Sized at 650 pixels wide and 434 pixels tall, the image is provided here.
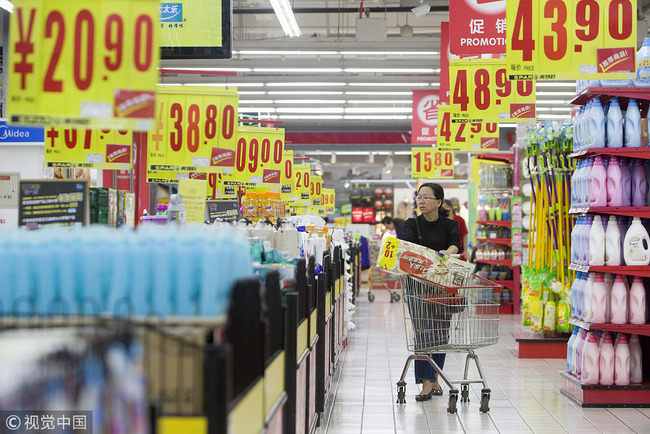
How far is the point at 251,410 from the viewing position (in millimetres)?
2354

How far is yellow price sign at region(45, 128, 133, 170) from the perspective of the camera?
6.77 meters

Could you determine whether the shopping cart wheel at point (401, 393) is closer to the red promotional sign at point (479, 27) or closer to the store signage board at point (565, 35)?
the store signage board at point (565, 35)

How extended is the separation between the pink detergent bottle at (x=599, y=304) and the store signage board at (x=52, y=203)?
3873 mm

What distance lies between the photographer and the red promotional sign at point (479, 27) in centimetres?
774

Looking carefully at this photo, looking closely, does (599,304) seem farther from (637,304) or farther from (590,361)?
(590,361)

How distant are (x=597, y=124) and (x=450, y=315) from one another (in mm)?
1841

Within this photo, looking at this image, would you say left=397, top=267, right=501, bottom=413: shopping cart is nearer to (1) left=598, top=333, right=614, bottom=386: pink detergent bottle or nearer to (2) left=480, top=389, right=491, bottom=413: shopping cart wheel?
(2) left=480, top=389, right=491, bottom=413: shopping cart wheel

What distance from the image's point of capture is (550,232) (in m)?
7.86

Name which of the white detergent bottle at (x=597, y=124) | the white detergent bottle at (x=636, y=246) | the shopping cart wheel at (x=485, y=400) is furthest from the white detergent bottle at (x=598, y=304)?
the white detergent bottle at (x=597, y=124)

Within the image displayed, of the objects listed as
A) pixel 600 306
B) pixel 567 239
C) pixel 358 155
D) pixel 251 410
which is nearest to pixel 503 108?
pixel 567 239

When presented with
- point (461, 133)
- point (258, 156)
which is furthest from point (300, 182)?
point (258, 156)

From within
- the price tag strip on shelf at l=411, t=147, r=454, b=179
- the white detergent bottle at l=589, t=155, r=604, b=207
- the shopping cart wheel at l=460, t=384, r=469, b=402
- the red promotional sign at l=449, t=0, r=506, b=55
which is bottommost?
the shopping cart wheel at l=460, t=384, r=469, b=402

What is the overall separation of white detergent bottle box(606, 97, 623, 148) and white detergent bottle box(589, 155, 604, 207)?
0.16 m


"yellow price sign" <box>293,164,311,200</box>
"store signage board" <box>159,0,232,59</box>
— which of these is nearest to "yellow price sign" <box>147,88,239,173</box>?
"store signage board" <box>159,0,232,59</box>
